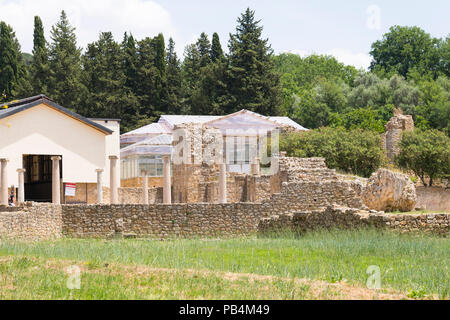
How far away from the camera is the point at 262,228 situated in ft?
79.3

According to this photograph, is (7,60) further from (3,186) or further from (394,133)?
(394,133)

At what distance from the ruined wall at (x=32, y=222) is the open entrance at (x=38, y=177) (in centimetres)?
1879

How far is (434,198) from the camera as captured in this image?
39500mm

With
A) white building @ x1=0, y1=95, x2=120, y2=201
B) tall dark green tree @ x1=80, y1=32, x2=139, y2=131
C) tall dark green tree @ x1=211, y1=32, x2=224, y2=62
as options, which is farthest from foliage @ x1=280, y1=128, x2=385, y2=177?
tall dark green tree @ x1=211, y1=32, x2=224, y2=62

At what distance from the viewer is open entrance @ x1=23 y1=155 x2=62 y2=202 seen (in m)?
46.7

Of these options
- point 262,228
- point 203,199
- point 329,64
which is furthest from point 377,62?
point 262,228

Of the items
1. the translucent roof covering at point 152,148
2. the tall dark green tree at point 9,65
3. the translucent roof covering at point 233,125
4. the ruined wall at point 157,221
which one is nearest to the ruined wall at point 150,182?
the translucent roof covering at point 152,148

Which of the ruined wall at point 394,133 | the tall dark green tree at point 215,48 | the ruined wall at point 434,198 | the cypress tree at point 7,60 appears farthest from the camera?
the tall dark green tree at point 215,48

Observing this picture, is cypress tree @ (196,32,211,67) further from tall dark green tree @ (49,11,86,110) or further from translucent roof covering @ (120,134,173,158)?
translucent roof covering @ (120,134,173,158)

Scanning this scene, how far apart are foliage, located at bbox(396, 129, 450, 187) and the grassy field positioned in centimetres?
2362

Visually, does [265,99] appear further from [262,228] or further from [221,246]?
[221,246]

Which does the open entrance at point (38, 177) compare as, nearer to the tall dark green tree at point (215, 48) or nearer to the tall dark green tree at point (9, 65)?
the tall dark green tree at point (9, 65)

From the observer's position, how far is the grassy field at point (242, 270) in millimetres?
10859

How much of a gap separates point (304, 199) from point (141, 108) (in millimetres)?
45299
